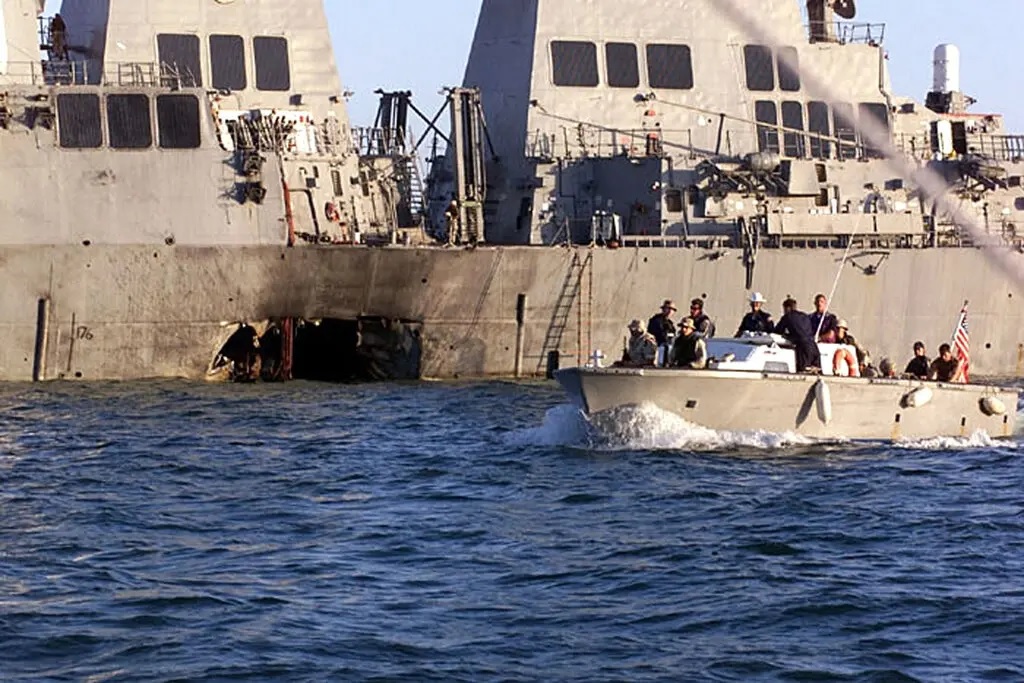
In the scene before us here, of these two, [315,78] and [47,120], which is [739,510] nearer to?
[47,120]

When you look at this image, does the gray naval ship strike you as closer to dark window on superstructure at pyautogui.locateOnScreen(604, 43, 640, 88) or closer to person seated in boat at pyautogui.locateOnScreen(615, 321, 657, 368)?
dark window on superstructure at pyautogui.locateOnScreen(604, 43, 640, 88)

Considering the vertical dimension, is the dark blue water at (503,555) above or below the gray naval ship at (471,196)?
below

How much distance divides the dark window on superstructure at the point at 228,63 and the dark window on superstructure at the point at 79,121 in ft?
13.4

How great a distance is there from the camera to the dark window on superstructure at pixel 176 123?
37.0m

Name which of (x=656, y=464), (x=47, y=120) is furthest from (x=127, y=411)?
(x=656, y=464)

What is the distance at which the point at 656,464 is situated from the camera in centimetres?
2527

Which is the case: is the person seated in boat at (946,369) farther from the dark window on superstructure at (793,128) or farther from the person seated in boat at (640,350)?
the dark window on superstructure at (793,128)

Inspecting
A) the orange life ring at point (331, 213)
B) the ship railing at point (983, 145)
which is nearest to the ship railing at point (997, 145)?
the ship railing at point (983, 145)

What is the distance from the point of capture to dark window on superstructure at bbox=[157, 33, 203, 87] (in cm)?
3950

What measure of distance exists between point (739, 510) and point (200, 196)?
58.3 ft

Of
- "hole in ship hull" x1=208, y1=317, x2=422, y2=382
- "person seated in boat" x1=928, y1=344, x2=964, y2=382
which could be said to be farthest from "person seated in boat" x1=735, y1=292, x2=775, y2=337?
"hole in ship hull" x1=208, y1=317, x2=422, y2=382

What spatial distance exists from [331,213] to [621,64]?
8.17 metres

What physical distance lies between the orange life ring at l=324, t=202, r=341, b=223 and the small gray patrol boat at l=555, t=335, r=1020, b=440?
1362 centimetres

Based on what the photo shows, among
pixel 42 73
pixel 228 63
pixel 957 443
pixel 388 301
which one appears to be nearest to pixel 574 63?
pixel 228 63
